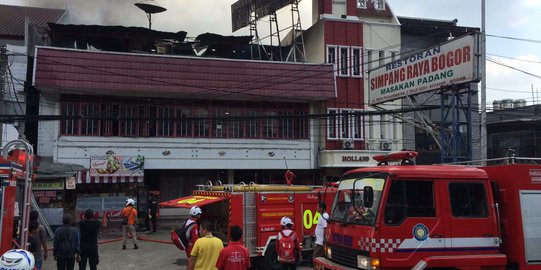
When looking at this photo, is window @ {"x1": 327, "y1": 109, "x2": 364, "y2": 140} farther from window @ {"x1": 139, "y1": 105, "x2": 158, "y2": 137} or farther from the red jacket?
the red jacket

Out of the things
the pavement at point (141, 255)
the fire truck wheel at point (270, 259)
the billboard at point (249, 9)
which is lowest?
the pavement at point (141, 255)

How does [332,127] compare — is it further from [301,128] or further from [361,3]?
[361,3]

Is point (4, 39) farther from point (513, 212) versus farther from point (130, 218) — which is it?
point (513, 212)

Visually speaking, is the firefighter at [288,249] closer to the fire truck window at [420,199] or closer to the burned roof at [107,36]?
the fire truck window at [420,199]

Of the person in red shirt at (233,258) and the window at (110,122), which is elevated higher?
the window at (110,122)

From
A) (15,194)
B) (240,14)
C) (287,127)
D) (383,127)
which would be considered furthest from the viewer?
(240,14)

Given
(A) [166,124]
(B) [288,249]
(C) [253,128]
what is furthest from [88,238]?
(C) [253,128]

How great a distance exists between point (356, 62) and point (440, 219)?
17489 mm

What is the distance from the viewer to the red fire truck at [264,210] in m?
11.1

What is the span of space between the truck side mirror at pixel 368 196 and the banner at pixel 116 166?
15.2m

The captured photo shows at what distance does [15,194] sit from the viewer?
687 centimetres

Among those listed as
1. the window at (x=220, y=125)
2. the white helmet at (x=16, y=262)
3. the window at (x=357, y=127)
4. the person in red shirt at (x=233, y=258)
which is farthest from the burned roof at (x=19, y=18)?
the white helmet at (x=16, y=262)

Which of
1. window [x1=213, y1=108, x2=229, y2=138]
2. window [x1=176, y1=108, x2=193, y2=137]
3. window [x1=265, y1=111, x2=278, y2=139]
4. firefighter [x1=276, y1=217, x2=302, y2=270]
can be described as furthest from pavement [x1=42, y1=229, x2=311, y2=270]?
window [x1=265, y1=111, x2=278, y2=139]

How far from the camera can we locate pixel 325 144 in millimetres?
22891
